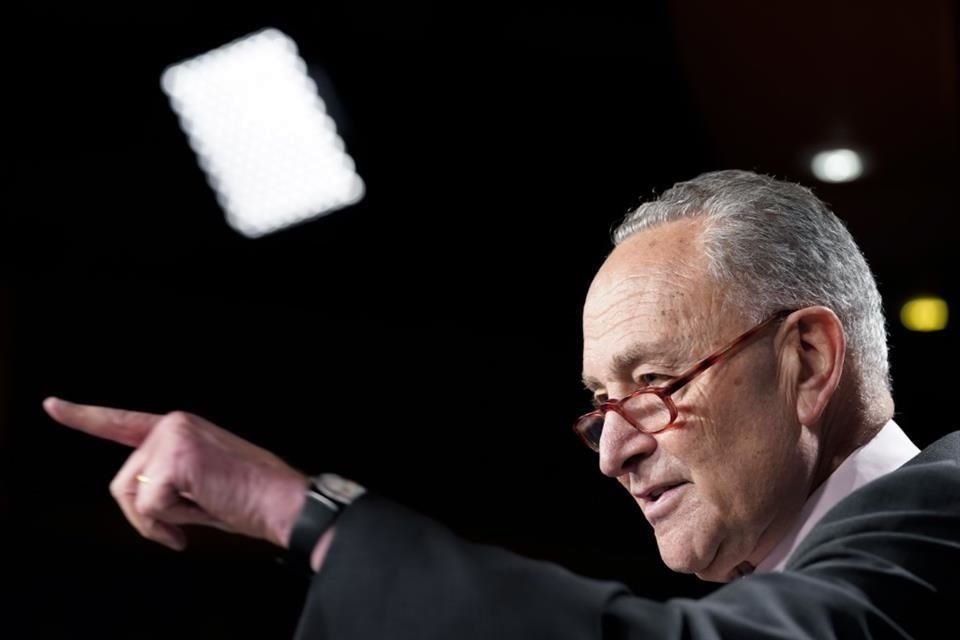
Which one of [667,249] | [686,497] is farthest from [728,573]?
[667,249]

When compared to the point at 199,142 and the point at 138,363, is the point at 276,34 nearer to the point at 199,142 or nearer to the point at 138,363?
the point at 199,142

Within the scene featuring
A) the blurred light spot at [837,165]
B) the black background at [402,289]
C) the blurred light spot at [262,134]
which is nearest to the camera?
the blurred light spot at [262,134]

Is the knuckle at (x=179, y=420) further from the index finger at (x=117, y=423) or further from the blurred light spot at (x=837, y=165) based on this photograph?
the blurred light spot at (x=837, y=165)

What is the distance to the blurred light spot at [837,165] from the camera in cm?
344

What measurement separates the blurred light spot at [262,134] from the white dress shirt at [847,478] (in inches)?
65.5

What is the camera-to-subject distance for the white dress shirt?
1.46 meters

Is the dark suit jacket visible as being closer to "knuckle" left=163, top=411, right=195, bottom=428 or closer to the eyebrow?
"knuckle" left=163, top=411, right=195, bottom=428

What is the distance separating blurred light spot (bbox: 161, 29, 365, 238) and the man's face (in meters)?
1.41

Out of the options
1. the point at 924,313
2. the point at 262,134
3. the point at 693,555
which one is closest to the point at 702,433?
the point at 693,555

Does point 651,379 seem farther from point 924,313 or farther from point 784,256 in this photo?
point 924,313

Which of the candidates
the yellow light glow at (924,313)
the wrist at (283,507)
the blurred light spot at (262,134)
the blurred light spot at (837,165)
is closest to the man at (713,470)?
the wrist at (283,507)

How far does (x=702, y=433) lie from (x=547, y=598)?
671 mm

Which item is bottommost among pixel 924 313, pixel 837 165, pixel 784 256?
pixel 924 313

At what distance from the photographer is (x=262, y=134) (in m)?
2.91
